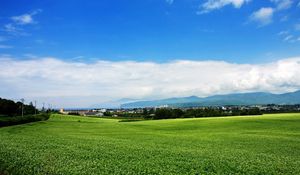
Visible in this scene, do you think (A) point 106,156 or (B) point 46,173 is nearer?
(B) point 46,173

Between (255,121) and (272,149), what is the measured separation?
1650 inches

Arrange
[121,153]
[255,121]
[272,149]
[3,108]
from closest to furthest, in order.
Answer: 1. [121,153]
2. [272,149]
3. [255,121]
4. [3,108]

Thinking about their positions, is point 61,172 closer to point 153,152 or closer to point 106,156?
point 106,156

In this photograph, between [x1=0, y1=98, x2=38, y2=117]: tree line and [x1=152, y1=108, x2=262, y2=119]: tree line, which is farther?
[x1=0, y1=98, x2=38, y2=117]: tree line

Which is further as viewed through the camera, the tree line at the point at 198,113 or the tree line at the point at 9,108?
the tree line at the point at 9,108

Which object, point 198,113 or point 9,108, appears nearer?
point 198,113

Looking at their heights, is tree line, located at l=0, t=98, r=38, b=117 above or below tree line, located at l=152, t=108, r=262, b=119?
above

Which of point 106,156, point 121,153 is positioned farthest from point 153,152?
point 106,156

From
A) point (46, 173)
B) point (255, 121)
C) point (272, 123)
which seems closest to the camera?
point (46, 173)

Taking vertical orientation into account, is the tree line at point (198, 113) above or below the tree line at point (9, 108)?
below

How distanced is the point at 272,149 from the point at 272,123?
124 feet

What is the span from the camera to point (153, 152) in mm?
28250

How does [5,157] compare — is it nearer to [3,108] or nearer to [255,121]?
[255,121]

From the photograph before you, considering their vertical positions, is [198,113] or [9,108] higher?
[9,108]
